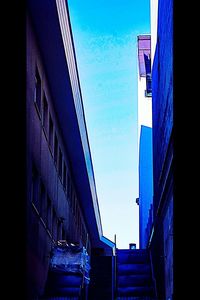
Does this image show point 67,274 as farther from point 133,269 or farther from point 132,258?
point 132,258

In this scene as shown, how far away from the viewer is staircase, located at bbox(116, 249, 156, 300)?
703 inches

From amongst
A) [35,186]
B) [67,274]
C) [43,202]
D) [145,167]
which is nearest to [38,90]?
[35,186]

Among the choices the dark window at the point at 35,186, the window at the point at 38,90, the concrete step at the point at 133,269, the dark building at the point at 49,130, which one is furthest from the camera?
the concrete step at the point at 133,269

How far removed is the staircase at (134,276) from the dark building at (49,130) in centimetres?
178

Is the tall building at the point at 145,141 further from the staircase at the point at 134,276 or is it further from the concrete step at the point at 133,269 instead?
the concrete step at the point at 133,269

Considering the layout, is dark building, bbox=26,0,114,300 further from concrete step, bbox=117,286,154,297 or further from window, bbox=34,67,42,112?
concrete step, bbox=117,286,154,297

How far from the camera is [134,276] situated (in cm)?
1936

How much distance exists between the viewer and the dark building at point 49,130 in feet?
48.8

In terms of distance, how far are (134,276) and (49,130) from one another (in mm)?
4846

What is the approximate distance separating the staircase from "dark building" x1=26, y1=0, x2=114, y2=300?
1782 millimetres

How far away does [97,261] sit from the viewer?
2314 centimetres

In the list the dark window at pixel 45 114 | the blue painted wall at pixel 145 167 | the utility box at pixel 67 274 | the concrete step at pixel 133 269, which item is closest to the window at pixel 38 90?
the dark window at pixel 45 114

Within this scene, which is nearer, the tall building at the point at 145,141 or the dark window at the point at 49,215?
the dark window at the point at 49,215
